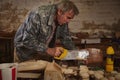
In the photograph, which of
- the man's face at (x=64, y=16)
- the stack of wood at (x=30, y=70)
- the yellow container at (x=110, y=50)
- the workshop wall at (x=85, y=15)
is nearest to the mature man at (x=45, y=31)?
the man's face at (x=64, y=16)

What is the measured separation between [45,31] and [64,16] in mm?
431

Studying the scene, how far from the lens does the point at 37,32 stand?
3.65 metres

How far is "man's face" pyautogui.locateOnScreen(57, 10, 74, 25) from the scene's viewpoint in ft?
12.2

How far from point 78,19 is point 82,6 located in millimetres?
244

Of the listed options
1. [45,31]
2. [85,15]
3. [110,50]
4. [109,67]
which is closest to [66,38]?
[45,31]

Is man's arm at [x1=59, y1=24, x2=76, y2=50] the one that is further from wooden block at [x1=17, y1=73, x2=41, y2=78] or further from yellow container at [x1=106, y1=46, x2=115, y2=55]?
wooden block at [x1=17, y1=73, x2=41, y2=78]

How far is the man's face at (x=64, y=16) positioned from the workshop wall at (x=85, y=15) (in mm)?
88

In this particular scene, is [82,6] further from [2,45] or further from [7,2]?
[2,45]

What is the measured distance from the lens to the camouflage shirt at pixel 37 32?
3641 millimetres

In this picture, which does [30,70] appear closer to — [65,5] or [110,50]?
[65,5]

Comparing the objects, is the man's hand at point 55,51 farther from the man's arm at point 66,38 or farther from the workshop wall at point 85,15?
the workshop wall at point 85,15

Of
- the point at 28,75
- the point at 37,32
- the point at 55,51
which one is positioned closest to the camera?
the point at 28,75

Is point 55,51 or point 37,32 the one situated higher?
point 37,32

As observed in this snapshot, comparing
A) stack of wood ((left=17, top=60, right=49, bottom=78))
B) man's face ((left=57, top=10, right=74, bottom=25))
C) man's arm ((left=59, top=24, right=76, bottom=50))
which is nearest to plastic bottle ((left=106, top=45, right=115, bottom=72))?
man's arm ((left=59, top=24, right=76, bottom=50))
